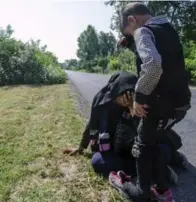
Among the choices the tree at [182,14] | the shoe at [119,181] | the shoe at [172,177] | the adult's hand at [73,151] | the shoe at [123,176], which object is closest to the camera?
the shoe at [119,181]

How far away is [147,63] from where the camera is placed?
206 cm

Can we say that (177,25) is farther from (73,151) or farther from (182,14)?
(73,151)

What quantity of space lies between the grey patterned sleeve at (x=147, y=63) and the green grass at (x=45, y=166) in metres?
1.05

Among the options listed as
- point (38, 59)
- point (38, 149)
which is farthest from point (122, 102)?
point (38, 59)

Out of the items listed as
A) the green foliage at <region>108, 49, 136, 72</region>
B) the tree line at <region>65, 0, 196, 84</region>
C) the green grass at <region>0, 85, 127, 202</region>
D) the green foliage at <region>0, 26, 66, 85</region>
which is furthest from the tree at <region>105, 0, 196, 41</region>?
the green grass at <region>0, 85, 127, 202</region>

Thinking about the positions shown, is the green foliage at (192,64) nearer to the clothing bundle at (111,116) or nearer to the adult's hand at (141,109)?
the clothing bundle at (111,116)

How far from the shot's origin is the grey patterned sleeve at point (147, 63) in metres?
2.05

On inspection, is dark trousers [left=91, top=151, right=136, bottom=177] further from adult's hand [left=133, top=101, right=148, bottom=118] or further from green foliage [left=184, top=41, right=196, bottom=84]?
green foliage [left=184, top=41, right=196, bottom=84]

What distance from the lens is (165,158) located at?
8.41 ft

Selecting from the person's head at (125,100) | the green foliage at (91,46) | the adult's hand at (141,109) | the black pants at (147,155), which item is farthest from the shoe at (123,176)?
the green foliage at (91,46)

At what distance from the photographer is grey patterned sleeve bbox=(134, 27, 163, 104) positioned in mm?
2055

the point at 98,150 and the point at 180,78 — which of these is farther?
the point at 98,150

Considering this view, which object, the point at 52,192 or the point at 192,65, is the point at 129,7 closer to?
the point at 52,192

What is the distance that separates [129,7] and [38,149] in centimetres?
232
